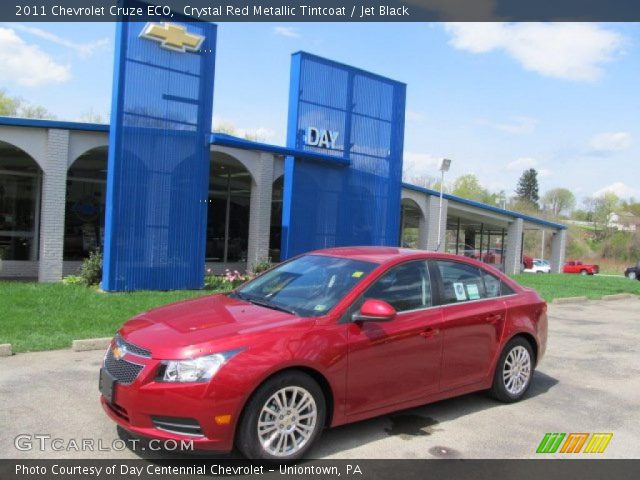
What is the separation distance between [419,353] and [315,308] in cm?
104

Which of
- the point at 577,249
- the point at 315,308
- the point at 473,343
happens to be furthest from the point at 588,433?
the point at 577,249

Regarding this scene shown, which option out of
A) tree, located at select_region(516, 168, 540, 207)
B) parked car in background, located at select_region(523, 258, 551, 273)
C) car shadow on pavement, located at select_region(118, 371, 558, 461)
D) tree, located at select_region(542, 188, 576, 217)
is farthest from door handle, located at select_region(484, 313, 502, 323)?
tree, located at select_region(516, 168, 540, 207)

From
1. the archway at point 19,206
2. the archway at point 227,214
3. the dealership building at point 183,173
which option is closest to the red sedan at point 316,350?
the dealership building at point 183,173

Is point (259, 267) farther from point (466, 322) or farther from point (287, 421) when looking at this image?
point (287, 421)

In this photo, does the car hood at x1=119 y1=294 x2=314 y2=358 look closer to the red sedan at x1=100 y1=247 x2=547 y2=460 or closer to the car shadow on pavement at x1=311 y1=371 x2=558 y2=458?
the red sedan at x1=100 y1=247 x2=547 y2=460

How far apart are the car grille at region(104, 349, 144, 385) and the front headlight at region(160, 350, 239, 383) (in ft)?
0.81

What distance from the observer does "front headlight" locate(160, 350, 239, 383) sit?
3879mm

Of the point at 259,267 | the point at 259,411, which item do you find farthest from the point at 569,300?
the point at 259,411

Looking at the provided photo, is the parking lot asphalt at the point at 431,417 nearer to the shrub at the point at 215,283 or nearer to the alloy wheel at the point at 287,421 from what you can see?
the alloy wheel at the point at 287,421

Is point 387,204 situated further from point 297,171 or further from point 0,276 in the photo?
point 0,276

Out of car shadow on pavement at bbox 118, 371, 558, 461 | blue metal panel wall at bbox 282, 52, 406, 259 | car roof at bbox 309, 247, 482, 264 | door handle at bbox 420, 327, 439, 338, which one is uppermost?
blue metal panel wall at bbox 282, 52, 406, 259

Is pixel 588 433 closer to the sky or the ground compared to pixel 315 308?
closer to the ground

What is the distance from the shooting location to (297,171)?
15297 mm

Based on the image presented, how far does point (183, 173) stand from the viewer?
44.0ft
